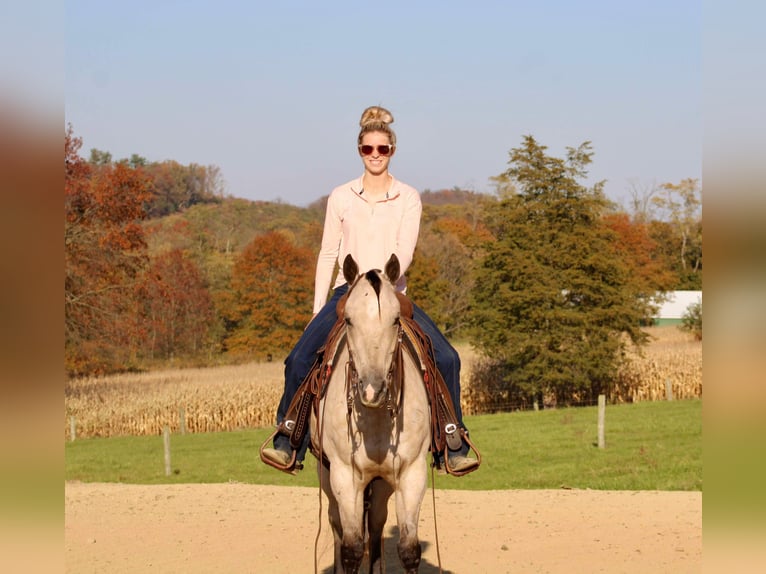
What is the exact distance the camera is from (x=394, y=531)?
1211 cm

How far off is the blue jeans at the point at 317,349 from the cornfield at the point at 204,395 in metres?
20.7

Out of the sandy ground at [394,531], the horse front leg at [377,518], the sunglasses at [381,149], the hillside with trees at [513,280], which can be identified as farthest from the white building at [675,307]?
the sunglasses at [381,149]

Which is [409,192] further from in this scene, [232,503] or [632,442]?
[632,442]

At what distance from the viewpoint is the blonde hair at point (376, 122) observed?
7.08m

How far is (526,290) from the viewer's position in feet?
108

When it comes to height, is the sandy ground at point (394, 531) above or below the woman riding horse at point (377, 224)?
below

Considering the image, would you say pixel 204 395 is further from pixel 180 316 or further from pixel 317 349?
pixel 180 316

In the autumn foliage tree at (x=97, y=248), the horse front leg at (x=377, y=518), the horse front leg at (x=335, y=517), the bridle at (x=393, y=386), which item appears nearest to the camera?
the bridle at (x=393, y=386)

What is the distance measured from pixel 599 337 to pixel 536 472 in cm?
1524

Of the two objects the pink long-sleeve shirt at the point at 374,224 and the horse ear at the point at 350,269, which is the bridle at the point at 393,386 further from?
the pink long-sleeve shirt at the point at 374,224
